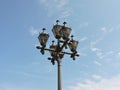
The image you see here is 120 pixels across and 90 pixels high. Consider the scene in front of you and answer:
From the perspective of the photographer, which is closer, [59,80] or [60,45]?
[59,80]

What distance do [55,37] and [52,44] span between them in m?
0.41

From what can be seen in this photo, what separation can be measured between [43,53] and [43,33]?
0.92 metres

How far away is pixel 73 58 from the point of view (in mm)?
12023

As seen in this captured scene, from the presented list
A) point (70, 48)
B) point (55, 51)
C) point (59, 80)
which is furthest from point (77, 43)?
point (59, 80)

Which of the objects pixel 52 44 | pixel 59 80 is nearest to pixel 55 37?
pixel 52 44

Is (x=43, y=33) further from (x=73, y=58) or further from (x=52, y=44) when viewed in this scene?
(x=73, y=58)

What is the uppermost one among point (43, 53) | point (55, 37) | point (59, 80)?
point (55, 37)

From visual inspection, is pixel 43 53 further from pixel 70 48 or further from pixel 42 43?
pixel 70 48

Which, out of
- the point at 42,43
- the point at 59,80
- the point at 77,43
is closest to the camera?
the point at 59,80

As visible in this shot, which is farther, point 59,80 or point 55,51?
point 55,51

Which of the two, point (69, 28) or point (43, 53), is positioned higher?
point (69, 28)

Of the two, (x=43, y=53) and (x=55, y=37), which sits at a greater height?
(x=55, y=37)

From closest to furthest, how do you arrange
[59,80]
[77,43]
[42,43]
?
[59,80] → [42,43] → [77,43]

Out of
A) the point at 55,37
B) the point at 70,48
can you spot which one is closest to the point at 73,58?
the point at 70,48
